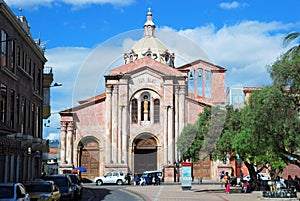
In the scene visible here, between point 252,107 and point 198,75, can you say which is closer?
point 252,107

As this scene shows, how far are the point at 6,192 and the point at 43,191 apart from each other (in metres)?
4.16

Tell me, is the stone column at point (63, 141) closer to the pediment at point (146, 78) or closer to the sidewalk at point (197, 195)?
the pediment at point (146, 78)

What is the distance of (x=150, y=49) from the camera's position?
73562 millimetres

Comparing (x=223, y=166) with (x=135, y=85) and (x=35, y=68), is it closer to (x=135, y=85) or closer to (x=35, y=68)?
(x=135, y=85)

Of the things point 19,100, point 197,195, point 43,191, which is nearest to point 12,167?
point 19,100

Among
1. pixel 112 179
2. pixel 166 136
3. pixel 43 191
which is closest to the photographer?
pixel 43 191

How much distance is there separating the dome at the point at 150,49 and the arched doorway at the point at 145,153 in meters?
16.3

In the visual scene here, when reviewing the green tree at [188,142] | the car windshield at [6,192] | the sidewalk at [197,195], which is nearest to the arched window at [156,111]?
the green tree at [188,142]

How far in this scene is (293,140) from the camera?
21.9 m

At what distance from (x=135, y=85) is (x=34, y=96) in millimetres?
23462

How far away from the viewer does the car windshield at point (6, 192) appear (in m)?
17.5

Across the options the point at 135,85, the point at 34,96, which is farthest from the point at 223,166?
the point at 34,96

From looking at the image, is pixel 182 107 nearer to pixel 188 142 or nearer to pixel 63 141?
pixel 63 141

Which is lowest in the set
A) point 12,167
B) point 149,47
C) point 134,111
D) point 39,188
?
point 39,188
